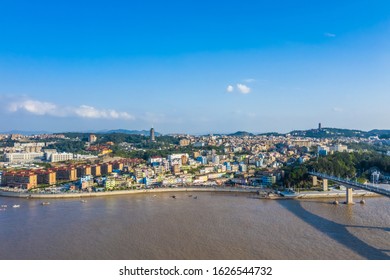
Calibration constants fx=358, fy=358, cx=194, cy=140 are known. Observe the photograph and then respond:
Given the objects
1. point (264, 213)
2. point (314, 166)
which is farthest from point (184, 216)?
point (314, 166)

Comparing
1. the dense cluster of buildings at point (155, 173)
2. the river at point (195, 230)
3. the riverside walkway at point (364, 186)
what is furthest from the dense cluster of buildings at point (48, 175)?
the riverside walkway at point (364, 186)

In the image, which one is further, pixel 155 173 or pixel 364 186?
pixel 155 173

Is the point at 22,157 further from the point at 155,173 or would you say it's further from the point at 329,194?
the point at 329,194

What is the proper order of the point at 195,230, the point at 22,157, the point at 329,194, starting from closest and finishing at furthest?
the point at 195,230 → the point at 329,194 → the point at 22,157

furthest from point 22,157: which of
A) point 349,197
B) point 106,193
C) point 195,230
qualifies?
point 349,197

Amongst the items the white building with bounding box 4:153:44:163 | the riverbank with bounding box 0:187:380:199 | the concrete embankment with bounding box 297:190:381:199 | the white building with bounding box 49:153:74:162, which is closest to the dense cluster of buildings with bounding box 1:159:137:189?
the riverbank with bounding box 0:187:380:199

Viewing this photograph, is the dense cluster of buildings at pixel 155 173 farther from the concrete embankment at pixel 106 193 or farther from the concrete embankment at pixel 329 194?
the concrete embankment at pixel 329 194

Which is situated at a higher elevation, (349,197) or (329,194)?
(349,197)

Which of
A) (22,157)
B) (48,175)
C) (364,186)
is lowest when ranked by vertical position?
(48,175)

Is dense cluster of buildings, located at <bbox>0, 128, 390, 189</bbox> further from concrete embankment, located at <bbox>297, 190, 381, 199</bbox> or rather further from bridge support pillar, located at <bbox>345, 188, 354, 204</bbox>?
bridge support pillar, located at <bbox>345, 188, 354, 204</bbox>
